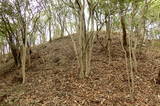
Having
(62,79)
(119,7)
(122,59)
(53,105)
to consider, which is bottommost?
A: (53,105)

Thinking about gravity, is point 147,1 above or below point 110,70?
above

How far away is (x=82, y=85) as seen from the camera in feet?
23.4

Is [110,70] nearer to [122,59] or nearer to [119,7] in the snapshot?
[122,59]

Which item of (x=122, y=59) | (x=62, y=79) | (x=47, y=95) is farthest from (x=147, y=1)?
(x=47, y=95)

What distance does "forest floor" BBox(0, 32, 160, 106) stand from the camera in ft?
20.6

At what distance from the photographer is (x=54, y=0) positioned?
34.0 feet

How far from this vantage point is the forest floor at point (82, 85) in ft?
20.6

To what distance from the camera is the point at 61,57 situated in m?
11.1

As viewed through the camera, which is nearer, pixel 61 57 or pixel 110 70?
pixel 110 70

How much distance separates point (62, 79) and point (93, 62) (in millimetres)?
2213

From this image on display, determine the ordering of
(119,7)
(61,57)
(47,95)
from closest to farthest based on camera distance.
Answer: (47,95) → (119,7) → (61,57)

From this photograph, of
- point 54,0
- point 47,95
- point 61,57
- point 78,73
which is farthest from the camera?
point 61,57

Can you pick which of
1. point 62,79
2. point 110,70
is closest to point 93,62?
point 110,70

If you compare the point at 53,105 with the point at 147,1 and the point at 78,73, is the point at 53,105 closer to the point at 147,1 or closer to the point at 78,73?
the point at 78,73
